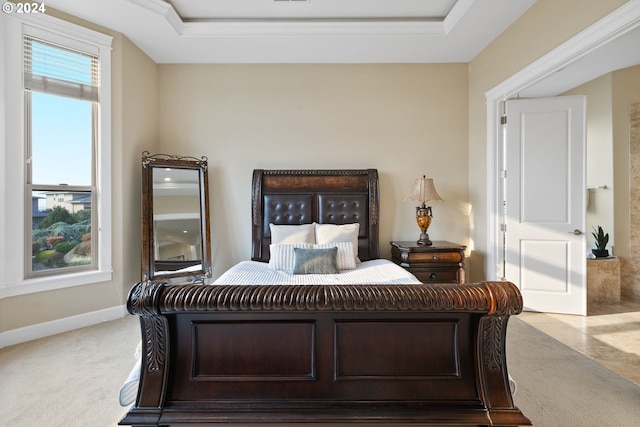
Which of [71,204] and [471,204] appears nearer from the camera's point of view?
[71,204]

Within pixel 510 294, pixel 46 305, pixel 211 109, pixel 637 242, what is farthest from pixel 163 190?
pixel 637 242

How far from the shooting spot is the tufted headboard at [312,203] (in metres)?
3.74

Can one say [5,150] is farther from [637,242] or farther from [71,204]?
[637,242]

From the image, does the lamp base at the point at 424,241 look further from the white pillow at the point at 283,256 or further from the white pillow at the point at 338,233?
the white pillow at the point at 283,256

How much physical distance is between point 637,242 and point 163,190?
237 inches

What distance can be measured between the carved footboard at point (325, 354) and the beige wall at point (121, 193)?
252 cm

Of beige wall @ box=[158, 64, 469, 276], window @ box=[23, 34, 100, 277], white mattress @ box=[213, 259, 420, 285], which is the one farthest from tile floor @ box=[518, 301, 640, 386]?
window @ box=[23, 34, 100, 277]

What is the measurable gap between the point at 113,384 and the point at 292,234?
193cm

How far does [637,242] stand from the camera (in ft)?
13.4

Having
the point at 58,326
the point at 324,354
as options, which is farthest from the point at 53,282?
the point at 324,354

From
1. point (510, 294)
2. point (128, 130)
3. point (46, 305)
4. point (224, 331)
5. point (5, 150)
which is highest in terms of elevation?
point (128, 130)

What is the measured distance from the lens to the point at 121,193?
3340 millimetres

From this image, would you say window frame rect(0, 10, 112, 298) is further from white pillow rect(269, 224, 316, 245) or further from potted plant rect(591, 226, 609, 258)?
potted plant rect(591, 226, 609, 258)

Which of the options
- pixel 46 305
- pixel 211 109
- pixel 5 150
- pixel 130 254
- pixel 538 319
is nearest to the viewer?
pixel 5 150
